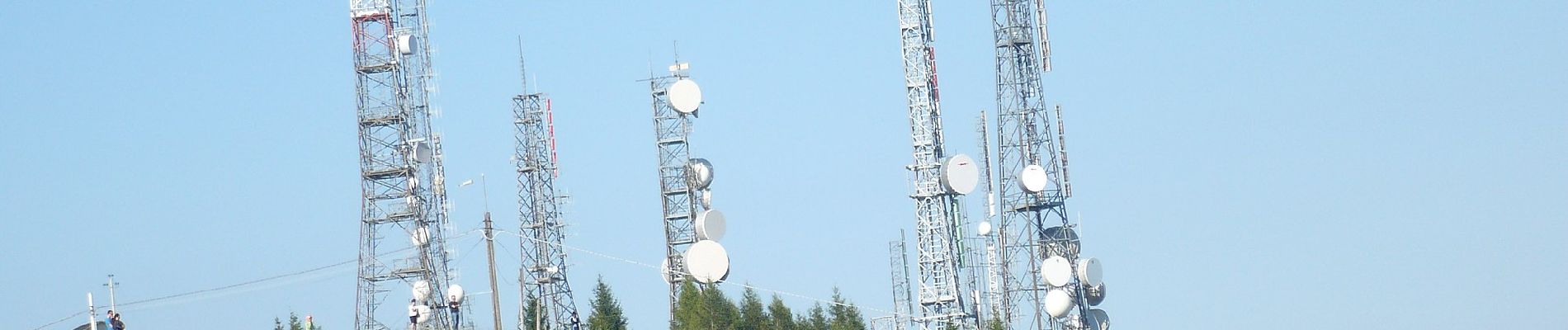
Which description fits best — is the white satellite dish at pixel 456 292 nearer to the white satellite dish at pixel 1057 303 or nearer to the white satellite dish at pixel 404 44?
the white satellite dish at pixel 404 44

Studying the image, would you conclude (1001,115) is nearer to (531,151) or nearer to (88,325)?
(531,151)

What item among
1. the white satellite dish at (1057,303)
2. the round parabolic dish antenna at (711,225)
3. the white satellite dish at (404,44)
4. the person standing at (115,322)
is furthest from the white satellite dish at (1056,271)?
the person standing at (115,322)

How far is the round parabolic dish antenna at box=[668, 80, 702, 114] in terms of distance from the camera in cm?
7962

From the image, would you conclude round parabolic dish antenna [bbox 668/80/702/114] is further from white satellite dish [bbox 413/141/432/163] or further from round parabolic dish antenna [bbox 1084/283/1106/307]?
round parabolic dish antenna [bbox 1084/283/1106/307]

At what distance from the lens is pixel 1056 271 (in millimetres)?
83688

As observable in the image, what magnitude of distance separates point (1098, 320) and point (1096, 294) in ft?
3.69

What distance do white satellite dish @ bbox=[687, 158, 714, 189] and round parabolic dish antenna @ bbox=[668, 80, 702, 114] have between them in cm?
172

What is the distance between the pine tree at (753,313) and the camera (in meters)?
81.8

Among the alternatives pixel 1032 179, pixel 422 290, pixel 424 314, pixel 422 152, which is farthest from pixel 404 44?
pixel 1032 179

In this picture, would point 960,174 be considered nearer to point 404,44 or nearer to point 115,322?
point 404,44

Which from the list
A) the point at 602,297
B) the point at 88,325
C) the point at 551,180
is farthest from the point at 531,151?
the point at 88,325

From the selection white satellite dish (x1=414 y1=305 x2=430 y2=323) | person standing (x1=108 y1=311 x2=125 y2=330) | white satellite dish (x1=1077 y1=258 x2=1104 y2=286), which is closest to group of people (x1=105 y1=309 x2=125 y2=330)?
person standing (x1=108 y1=311 x2=125 y2=330)

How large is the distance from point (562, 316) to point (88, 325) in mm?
38246

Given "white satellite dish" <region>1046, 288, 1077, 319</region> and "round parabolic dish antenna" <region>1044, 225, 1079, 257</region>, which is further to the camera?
"round parabolic dish antenna" <region>1044, 225, 1079, 257</region>
